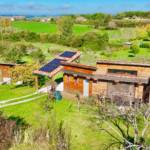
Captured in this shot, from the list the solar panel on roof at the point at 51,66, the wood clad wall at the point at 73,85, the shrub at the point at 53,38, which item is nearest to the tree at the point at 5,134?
the solar panel on roof at the point at 51,66

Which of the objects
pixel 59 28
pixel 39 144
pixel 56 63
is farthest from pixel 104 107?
pixel 59 28

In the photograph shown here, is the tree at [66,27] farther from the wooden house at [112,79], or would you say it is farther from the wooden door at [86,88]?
the wooden door at [86,88]

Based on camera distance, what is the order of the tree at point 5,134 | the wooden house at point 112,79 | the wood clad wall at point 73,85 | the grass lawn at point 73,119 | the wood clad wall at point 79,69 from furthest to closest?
1. the wood clad wall at point 73,85
2. the wood clad wall at point 79,69
3. the wooden house at point 112,79
4. the grass lawn at point 73,119
5. the tree at point 5,134

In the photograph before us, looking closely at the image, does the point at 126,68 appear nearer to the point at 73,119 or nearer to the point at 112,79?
the point at 112,79

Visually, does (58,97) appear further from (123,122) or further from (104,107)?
(123,122)

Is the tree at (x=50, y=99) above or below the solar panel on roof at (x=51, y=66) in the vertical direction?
below

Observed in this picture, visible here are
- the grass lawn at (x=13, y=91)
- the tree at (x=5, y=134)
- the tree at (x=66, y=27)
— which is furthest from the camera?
the tree at (x=66, y=27)

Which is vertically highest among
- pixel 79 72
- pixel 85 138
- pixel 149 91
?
pixel 79 72

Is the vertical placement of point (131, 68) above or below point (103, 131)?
above
